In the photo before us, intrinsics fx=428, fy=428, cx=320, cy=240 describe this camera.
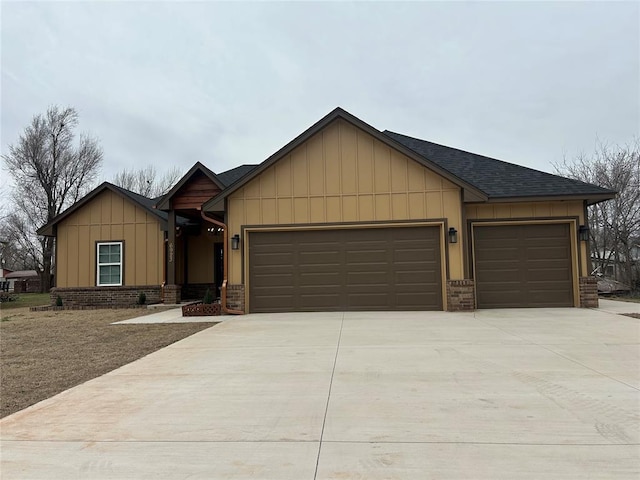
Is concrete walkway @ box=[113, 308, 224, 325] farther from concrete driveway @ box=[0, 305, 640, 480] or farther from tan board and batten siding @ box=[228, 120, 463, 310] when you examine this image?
concrete driveway @ box=[0, 305, 640, 480]

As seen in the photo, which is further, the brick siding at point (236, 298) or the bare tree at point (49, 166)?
the bare tree at point (49, 166)

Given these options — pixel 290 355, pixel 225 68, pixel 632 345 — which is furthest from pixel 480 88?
pixel 290 355

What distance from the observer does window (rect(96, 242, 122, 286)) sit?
1611 centimetres

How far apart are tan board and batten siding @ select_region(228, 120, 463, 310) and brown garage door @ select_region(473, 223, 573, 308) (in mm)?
1559

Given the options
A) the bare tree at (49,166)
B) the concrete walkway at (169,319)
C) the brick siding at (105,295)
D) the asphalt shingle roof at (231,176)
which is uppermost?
the bare tree at (49,166)

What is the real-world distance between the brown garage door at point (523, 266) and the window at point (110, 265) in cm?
1263

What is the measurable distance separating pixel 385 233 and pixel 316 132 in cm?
337

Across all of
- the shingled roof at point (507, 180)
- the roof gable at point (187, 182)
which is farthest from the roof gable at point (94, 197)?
the shingled roof at point (507, 180)

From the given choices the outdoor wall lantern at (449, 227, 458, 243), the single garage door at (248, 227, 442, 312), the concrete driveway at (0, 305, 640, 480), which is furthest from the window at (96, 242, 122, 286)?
the outdoor wall lantern at (449, 227, 458, 243)

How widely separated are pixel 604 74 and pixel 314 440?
18.6 m

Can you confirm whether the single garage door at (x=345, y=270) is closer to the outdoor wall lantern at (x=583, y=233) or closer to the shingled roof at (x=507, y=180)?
the shingled roof at (x=507, y=180)

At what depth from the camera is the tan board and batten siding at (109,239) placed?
16.0 m

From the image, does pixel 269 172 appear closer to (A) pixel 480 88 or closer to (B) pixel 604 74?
(A) pixel 480 88

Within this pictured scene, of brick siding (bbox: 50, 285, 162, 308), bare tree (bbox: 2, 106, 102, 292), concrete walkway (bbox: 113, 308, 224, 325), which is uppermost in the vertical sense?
bare tree (bbox: 2, 106, 102, 292)
